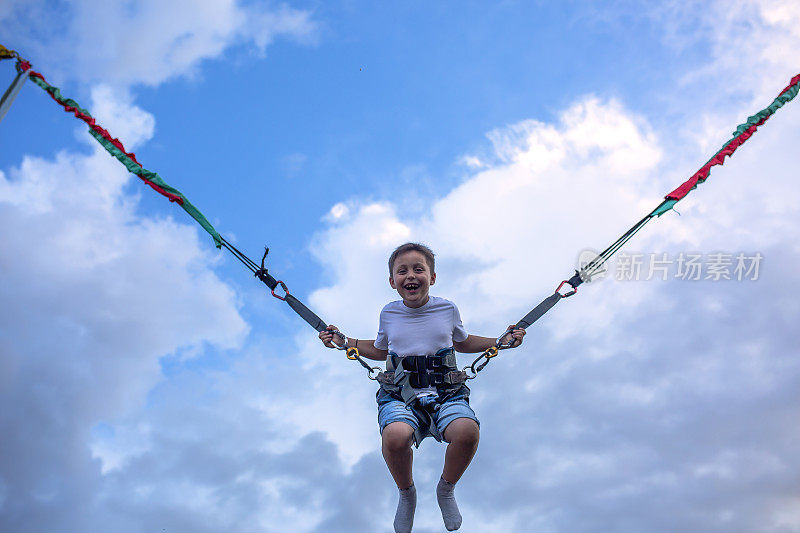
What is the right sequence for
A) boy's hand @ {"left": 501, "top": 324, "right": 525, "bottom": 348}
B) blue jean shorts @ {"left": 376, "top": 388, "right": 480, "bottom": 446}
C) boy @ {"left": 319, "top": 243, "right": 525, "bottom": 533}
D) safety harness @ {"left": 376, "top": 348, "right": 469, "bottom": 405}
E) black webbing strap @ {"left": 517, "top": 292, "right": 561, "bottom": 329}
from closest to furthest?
boy @ {"left": 319, "top": 243, "right": 525, "bottom": 533}
blue jean shorts @ {"left": 376, "top": 388, "right": 480, "bottom": 446}
safety harness @ {"left": 376, "top": 348, "right": 469, "bottom": 405}
boy's hand @ {"left": 501, "top": 324, "right": 525, "bottom": 348}
black webbing strap @ {"left": 517, "top": 292, "right": 561, "bottom": 329}

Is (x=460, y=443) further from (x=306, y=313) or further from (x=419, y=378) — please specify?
(x=306, y=313)

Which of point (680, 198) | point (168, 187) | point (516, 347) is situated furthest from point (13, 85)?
point (680, 198)

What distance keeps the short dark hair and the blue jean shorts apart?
138 centimetres

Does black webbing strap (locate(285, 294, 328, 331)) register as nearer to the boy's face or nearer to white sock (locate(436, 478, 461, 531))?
the boy's face

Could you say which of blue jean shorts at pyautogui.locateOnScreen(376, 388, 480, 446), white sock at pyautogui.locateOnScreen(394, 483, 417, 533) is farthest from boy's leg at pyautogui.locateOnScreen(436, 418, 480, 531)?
white sock at pyautogui.locateOnScreen(394, 483, 417, 533)

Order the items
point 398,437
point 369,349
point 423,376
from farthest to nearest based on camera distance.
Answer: point 369,349 < point 423,376 < point 398,437

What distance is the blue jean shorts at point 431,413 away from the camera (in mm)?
6391

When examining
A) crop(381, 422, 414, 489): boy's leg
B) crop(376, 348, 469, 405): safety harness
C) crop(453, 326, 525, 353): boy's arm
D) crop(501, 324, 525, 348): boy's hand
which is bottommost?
crop(381, 422, 414, 489): boy's leg

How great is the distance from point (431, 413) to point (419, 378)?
0.36 metres

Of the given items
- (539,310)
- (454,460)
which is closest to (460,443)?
(454,460)

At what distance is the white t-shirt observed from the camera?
22.9 feet

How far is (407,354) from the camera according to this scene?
6.95 m

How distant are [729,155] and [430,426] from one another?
15.7ft

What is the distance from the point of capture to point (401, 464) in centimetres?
→ 630
